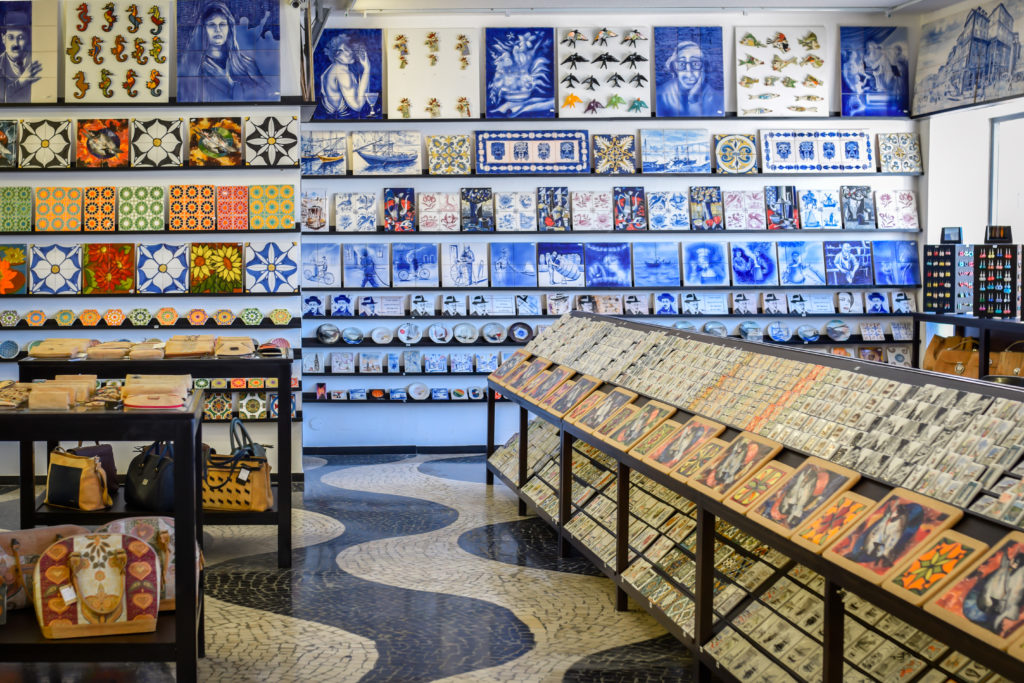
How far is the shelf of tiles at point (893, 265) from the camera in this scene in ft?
26.9

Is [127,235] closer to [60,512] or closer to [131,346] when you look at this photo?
[131,346]

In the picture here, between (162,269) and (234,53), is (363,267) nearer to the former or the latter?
(162,269)

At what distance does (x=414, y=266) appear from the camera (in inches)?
317

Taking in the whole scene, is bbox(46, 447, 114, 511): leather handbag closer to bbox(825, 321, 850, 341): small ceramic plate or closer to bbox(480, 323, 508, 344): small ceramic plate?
bbox(480, 323, 508, 344): small ceramic plate

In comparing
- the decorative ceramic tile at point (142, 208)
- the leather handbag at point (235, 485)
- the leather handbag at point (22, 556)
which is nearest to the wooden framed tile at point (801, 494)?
the leather handbag at point (22, 556)

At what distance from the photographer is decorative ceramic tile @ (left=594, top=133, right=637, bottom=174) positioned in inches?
315

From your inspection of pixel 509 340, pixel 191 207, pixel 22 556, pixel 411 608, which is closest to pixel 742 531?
pixel 411 608

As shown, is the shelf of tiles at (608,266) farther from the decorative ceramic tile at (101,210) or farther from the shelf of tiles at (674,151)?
the decorative ceramic tile at (101,210)

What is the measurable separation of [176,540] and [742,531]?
1.79 meters

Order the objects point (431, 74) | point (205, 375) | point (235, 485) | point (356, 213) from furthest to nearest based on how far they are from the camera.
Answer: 1. point (356, 213)
2. point (431, 74)
3. point (235, 485)
4. point (205, 375)

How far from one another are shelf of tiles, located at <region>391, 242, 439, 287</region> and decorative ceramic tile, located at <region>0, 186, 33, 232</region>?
272 cm

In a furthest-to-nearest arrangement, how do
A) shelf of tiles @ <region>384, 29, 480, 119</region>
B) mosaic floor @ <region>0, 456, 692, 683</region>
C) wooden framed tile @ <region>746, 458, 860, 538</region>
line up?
shelf of tiles @ <region>384, 29, 480, 119</region> → mosaic floor @ <region>0, 456, 692, 683</region> → wooden framed tile @ <region>746, 458, 860, 538</region>

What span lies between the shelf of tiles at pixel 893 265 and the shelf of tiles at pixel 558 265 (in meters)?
2.50

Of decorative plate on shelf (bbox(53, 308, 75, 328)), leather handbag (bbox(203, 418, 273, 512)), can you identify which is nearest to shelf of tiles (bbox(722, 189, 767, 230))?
leather handbag (bbox(203, 418, 273, 512))
